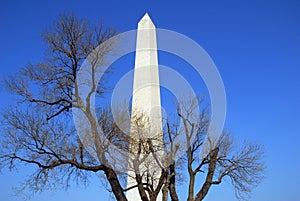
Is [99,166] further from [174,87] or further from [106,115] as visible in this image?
[174,87]

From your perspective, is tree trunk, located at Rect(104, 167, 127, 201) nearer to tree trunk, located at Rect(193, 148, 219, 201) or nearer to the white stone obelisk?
the white stone obelisk

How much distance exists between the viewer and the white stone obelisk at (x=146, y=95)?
13367mm

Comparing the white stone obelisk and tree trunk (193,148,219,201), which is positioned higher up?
the white stone obelisk

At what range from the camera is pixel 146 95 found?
16031 millimetres

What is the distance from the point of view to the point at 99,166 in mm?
12523

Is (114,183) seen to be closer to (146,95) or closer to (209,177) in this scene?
(209,177)

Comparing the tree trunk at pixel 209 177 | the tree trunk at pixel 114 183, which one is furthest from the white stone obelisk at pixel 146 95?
the tree trunk at pixel 209 177

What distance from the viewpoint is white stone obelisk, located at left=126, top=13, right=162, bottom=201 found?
13367 millimetres

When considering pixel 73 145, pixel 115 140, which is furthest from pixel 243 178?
pixel 73 145

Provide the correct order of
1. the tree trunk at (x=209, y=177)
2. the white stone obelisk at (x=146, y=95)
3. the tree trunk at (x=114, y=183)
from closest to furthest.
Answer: the tree trunk at (x=114, y=183)
the white stone obelisk at (x=146, y=95)
the tree trunk at (x=209, y=177)

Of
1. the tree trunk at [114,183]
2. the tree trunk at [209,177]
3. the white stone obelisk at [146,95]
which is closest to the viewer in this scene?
the tree trunk at [114,183]

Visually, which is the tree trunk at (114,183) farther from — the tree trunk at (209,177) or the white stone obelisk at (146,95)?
the tree trunk at (209,177)

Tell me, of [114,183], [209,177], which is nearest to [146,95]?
[209,177]

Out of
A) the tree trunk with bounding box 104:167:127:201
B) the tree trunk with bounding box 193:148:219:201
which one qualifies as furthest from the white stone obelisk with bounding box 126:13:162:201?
the tree trunk with bounding box 193:148:219:201
